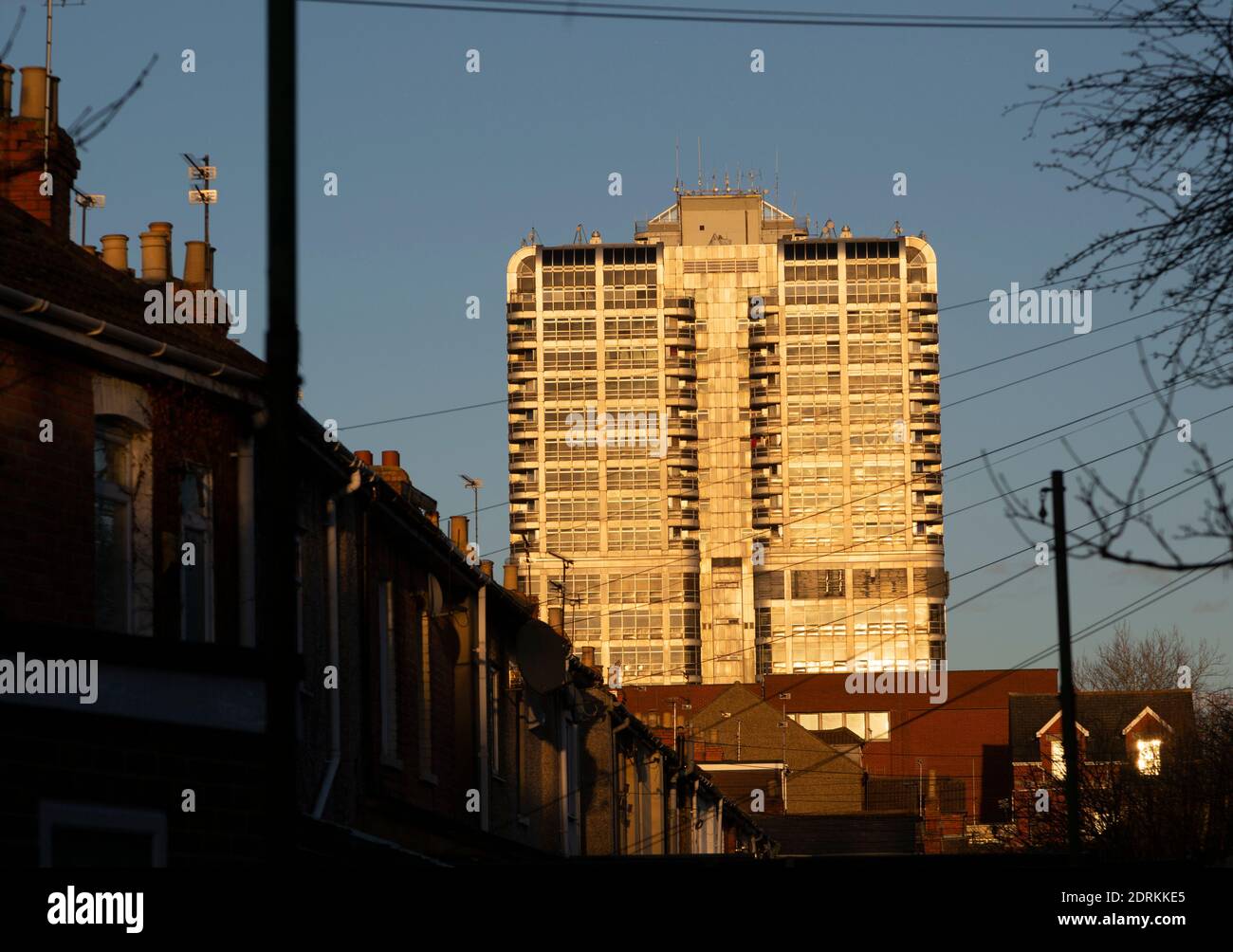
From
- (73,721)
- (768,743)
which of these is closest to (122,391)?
(73,721)

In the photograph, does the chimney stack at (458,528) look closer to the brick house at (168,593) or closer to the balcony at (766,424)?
the brick house at (168,593)

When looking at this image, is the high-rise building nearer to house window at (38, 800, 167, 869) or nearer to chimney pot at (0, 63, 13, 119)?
chimney pot at (0, 63, 13, 119)

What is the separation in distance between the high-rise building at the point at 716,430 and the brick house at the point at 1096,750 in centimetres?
9307

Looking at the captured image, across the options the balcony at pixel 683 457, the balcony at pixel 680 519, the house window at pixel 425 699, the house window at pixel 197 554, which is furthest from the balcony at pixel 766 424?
the house window at pixel 197 554

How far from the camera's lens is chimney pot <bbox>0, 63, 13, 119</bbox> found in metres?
16.9

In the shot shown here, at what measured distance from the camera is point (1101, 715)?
73.6 m

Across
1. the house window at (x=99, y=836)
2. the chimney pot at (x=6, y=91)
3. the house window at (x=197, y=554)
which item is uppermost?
the chimney pot at (x=6, y=91)

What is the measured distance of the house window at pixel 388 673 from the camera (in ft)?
67.2

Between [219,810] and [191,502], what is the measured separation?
2754 mm

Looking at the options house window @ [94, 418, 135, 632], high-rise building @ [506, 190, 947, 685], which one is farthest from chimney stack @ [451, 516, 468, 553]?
high-rise building @ [506, 190, 947, 685]

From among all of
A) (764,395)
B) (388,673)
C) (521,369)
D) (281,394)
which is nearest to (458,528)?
(388,673)

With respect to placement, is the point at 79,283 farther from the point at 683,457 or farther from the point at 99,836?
the point at 683,457

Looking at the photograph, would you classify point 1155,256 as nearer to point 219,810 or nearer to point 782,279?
point 219,810

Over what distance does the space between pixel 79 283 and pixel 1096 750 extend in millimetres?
53135
